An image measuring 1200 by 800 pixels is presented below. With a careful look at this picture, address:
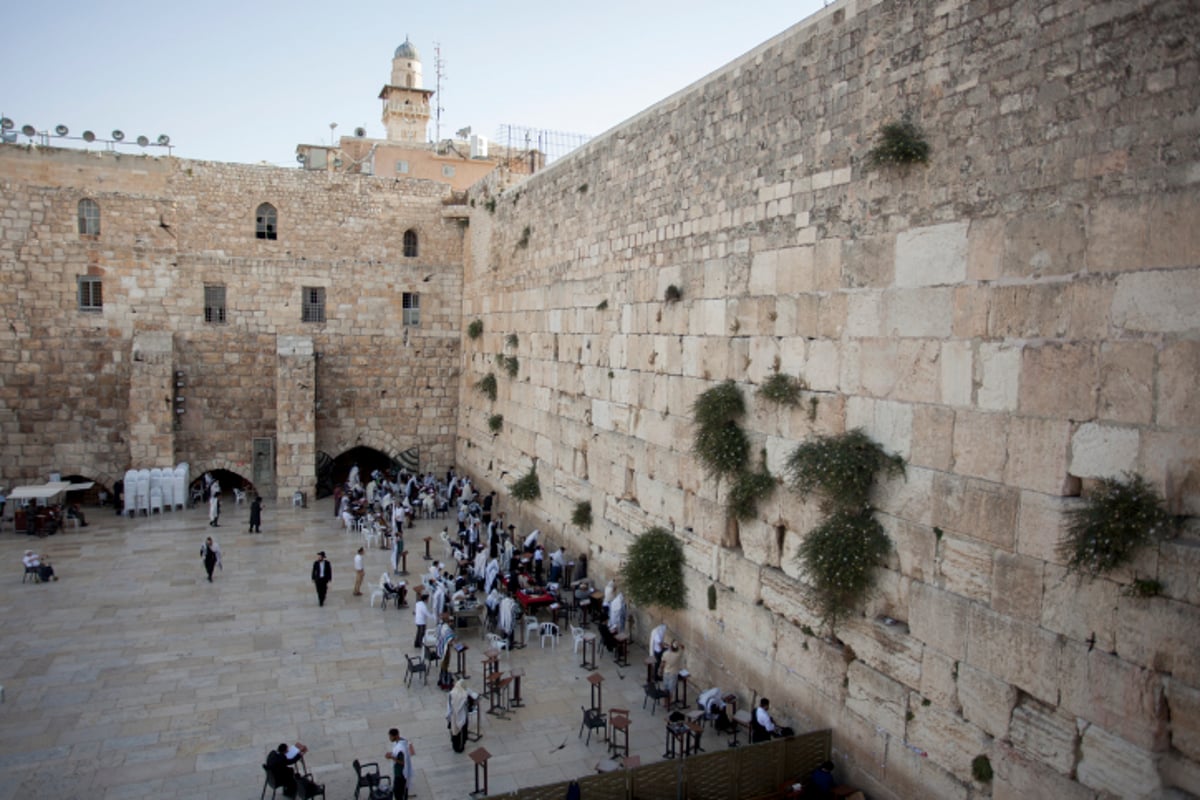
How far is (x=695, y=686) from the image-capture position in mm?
9906

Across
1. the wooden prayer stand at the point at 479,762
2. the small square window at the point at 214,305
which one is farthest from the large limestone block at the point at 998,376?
the small square window at the point at 214,305

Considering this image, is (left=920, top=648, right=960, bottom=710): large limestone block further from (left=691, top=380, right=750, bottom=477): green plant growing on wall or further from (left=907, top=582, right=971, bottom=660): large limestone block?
(left=691, top=380, right=750, bottom=477): green plant growing on wall

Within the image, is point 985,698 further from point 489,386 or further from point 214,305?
point 214,305

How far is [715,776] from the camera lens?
7191 millimetres

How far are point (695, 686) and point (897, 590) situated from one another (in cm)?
369

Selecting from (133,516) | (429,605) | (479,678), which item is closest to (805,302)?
(479,678)

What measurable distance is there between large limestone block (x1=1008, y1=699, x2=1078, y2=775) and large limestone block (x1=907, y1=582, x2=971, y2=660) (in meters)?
0.59

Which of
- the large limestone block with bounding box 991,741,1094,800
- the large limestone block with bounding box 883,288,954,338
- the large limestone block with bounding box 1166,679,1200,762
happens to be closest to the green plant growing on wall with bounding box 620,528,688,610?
the large limestone block with bounding box 883,288,954,338

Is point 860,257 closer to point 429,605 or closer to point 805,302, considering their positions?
point 805,302

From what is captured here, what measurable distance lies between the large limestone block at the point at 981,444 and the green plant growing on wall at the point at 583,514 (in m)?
7.38

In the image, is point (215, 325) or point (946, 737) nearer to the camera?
point (946, 737)

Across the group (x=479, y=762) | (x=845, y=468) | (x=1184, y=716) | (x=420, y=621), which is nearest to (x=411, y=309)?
(x=420, y=621)

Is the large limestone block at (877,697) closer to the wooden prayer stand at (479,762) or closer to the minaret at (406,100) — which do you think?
the wooden prayer stand at (479,762)

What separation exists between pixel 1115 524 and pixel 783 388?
3517 millimetres
